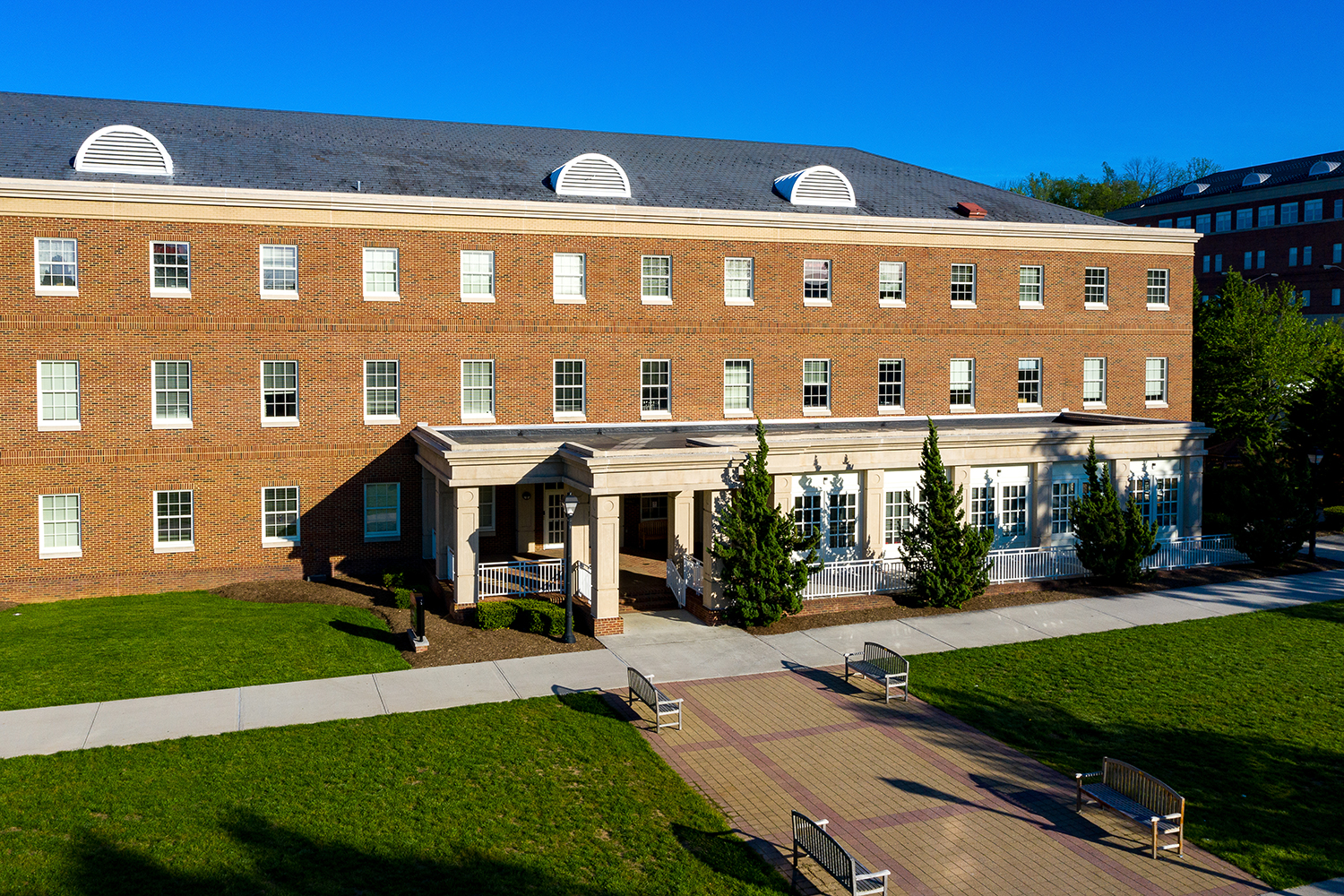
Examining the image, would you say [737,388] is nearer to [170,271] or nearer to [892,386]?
[892,386]

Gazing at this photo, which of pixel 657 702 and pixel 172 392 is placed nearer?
pixel 657 702

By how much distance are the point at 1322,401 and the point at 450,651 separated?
1328 inches

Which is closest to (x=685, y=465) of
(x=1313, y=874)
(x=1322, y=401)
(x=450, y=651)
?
(x=450, y=651)

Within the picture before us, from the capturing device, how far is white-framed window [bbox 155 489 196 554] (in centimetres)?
2952

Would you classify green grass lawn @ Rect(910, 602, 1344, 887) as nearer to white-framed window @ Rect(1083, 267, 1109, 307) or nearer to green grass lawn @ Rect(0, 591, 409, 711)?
green grass lawn @ Rect(0, 591, 409, 711)

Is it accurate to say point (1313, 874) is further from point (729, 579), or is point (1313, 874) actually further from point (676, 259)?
point (676, 259)

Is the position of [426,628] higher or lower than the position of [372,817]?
higher


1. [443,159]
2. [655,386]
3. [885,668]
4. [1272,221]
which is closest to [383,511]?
[655,386]

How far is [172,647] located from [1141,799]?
1935 centimetres

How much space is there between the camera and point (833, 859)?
41.4 feet

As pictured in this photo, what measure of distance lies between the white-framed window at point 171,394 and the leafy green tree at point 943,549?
68.8ft

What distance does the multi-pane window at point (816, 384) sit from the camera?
118 ft

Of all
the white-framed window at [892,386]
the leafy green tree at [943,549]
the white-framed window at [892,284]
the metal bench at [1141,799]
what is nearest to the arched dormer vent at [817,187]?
the white-framed window at [892,284]

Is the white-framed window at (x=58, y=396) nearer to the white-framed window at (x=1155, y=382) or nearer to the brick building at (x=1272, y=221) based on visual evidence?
the white-framed window at (x=1155, y=382)
